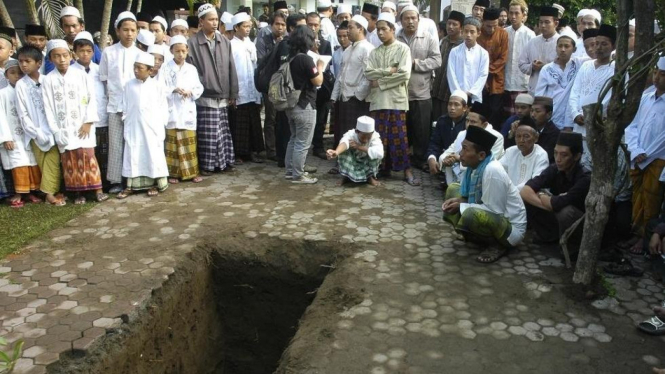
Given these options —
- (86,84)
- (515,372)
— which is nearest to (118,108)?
(86,84)

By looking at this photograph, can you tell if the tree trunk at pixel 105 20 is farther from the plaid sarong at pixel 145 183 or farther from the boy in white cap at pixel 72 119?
the plaid sarong at pixel 145 183

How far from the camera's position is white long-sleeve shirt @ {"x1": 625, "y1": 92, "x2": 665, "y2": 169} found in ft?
16.4

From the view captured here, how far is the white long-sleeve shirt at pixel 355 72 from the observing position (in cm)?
735

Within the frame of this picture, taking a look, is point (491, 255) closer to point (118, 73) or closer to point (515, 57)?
point (515, 57)

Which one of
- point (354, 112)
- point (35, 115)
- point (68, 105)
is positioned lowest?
point (354, 112)

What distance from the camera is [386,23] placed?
6945mm

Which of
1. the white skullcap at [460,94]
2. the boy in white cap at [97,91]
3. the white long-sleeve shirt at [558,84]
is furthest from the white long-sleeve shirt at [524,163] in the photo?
the boy in white cap at [97,91]

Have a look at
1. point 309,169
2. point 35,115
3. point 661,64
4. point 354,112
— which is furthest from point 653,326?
point 35,115

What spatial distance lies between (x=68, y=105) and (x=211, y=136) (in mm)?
1773

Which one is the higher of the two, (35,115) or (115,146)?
(35,115)

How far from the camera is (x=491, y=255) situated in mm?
4879

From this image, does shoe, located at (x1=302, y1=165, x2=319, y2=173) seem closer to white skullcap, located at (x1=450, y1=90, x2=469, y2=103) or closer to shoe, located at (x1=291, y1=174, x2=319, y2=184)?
shoe, located at (x1=291, y1=174, x2=319, y2=184)

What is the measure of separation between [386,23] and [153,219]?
3577mm

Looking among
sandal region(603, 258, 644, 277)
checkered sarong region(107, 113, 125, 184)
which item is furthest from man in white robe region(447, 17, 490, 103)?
checkered sarong region(107, 113, 125, 184)
